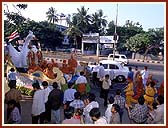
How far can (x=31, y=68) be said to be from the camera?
1352 cm

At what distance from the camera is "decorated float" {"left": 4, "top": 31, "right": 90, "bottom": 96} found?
471 inches

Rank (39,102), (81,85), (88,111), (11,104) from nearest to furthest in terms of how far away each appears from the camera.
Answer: (88,111) < (11,104) < (39,102) < (81,85)

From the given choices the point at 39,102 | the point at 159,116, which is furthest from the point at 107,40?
the point at 159,116

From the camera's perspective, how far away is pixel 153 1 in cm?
740

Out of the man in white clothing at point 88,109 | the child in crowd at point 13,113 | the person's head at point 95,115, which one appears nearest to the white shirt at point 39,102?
the child in crowd at point 13,113

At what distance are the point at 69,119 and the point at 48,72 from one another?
563 cm

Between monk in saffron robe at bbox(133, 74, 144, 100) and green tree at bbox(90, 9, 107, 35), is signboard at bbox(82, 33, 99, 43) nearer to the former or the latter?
green tree at bbox(90, 9, 107, 35)

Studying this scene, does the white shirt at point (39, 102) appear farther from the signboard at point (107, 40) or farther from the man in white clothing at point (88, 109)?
the signboard at point (107, 40)

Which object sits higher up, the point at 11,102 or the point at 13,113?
the point at 11,102

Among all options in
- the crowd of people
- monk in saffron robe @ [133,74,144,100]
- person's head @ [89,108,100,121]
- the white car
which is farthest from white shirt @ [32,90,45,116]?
the white car

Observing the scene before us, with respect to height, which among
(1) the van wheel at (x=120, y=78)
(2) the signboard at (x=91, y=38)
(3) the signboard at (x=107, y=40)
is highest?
(2) the signboard at (x=91, y=38)

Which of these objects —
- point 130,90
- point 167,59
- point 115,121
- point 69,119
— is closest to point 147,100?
point 130,90

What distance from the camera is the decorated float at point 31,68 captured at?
1195 centimetres

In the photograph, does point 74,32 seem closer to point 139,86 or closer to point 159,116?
point 139,86
